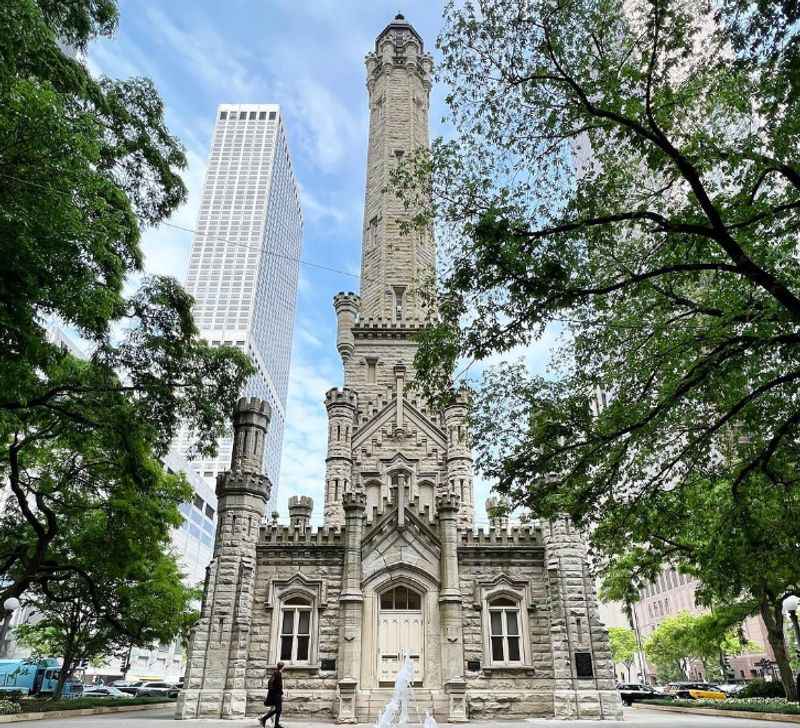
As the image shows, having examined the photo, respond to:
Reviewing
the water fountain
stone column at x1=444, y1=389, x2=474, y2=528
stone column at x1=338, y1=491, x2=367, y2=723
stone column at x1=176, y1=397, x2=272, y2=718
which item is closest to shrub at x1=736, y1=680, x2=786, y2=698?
stone column at x1=444, y1=389, x2=474, y2=528

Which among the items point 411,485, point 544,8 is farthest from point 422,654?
point 544,8

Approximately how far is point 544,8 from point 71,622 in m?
31.0

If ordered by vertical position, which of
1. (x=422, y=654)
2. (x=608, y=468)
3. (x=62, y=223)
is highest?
(x=62, y=223)

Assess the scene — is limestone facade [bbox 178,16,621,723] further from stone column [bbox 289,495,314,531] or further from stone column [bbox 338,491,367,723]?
stone column [bbox 289,495,314,531]

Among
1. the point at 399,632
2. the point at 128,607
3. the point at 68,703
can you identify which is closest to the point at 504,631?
the point at 399,632

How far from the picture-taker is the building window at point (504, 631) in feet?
67.9

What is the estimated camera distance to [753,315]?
1117cm

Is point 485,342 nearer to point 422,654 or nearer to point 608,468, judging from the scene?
point 608,468

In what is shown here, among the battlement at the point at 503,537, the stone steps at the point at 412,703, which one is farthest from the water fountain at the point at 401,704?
the battlement at the point at 503,537

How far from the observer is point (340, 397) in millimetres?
31156

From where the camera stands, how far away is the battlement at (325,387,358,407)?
31078 mm

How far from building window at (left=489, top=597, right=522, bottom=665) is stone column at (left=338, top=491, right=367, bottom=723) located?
456 cm

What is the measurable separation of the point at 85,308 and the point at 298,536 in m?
12.6

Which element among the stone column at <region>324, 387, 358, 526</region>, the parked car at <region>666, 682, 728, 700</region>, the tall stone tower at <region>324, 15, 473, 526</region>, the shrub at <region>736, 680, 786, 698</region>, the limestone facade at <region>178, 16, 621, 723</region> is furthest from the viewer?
the parked car at <region>666, 682, 728, 700</region>
